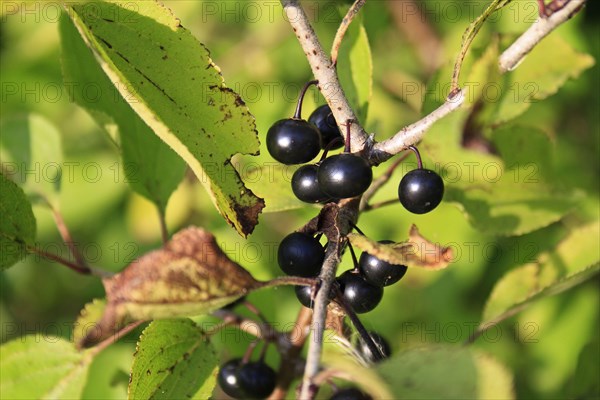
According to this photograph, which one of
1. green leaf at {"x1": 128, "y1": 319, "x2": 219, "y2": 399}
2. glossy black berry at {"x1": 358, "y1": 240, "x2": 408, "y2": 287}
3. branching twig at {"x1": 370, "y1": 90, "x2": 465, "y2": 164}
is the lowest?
green leaf at {"x1": 128, "y1": 319, "x2": 219, "y2": 399}

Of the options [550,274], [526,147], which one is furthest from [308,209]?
[550,274]

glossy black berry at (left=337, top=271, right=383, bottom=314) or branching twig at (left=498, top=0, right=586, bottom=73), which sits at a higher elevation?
branching twig at (left=498, top=0, right=586, bottom=73)

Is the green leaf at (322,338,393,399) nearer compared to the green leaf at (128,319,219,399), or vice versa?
the green leaf at (322,338,393,399)

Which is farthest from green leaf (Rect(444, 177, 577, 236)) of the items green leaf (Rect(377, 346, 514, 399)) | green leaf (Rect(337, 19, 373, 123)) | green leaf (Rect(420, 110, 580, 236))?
green leaf (Rect(377, 346, 514, 399))

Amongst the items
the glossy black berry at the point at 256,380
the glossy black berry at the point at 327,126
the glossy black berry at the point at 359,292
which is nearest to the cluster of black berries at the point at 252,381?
the glossy black berry at the point at 256,380

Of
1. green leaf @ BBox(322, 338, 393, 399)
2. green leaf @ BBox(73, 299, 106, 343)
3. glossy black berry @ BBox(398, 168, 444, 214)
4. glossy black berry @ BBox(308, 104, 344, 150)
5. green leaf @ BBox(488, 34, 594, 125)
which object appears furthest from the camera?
green leaf @ BBox(488, 34, 594, 125)

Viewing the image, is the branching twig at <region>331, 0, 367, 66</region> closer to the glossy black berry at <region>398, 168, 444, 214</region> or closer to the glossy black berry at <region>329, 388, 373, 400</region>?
the glossy black berry at <region>398, 168, 444, 214</region>

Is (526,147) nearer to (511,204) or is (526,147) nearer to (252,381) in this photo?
(511,204)

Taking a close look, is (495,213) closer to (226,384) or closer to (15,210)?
(226,384)
